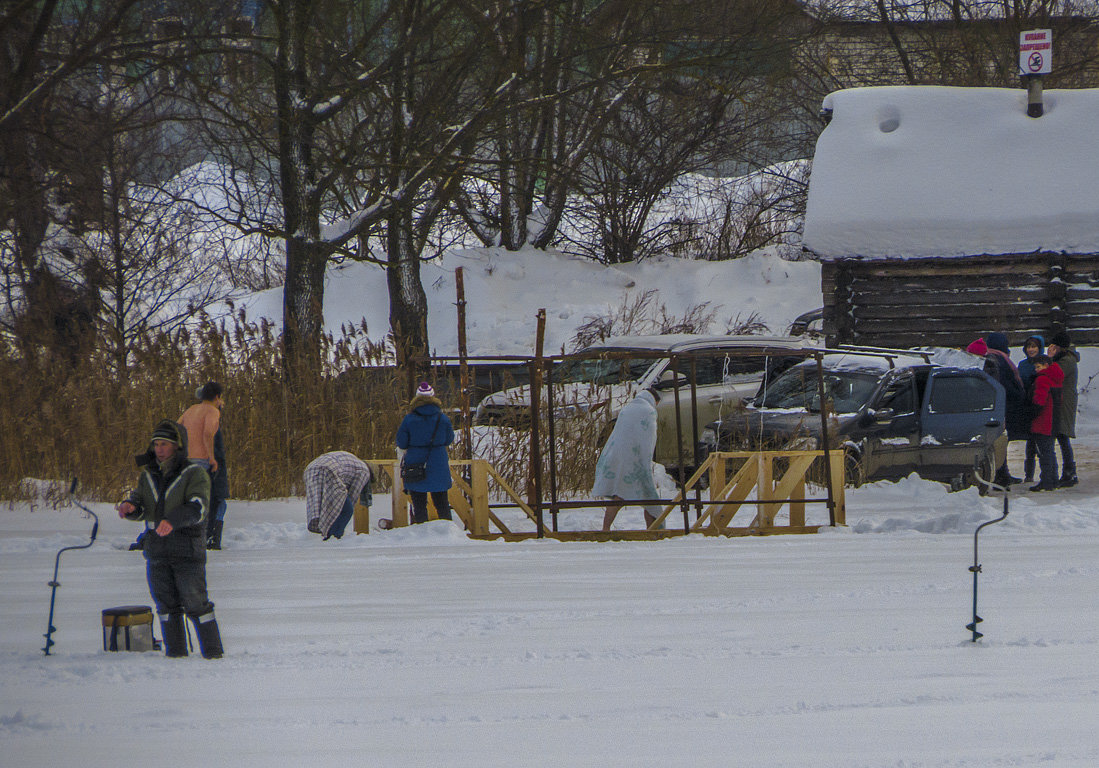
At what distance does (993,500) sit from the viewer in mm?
12438

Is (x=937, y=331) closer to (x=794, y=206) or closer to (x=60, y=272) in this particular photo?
(x=794, y=206)

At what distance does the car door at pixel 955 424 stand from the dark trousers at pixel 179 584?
9.26 metres

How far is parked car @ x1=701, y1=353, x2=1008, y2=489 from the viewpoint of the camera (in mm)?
13562

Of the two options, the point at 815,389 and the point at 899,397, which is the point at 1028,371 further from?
the point at 815,389

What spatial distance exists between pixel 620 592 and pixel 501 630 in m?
1.28

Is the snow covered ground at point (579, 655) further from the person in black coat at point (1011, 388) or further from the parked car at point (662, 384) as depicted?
the person in black coat at point (1011, 388)

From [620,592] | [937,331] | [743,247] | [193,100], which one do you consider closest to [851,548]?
[620,592]

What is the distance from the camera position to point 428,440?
1068 centimetres

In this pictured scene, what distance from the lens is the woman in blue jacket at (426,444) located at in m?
10.7

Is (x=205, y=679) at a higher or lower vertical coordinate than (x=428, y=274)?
lower

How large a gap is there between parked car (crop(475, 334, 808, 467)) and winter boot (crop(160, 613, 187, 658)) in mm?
6627

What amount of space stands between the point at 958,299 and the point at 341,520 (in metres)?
14.8

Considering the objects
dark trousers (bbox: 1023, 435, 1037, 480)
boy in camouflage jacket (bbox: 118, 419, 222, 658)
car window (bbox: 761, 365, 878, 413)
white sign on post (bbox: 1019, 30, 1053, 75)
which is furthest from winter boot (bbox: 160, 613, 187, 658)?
white sign on post (bbox: 1019, 30, 1053, 75)

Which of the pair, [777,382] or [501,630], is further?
[777,382]
